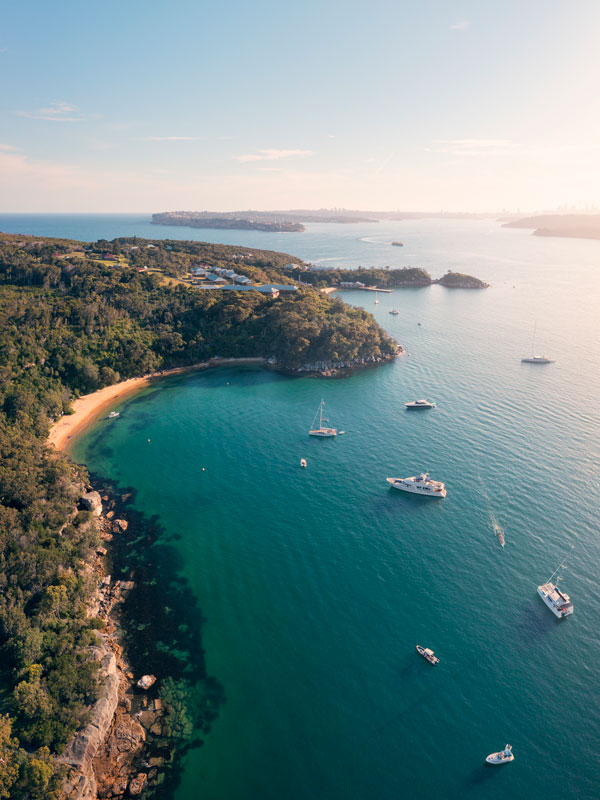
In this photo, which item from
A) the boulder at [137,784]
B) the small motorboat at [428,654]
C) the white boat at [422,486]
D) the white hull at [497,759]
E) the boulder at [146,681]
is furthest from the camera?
the white boat at [422,486]

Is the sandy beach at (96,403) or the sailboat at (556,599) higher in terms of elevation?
the sandy beach at (96,403)

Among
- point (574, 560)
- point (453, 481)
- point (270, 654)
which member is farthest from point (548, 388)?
point (270, 654)

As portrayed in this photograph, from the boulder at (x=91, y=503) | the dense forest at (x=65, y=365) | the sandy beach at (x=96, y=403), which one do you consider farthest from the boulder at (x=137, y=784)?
the sandy beach at (x=96, y=403)

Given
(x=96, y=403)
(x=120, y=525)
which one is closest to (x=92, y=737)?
(x=120, y=525)

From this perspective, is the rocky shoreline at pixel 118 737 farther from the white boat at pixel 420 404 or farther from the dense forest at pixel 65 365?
the white boat at pixel 420 404

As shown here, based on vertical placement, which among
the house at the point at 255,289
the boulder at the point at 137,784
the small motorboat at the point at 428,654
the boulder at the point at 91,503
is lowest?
the boulder at the point at 137,784

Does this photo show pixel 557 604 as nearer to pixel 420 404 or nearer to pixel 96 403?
pixel 420 404

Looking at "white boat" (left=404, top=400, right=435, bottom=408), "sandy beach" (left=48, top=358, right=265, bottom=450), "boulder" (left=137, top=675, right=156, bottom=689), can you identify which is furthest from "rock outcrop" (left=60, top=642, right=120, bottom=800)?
"white boat" (left=404, top=400, right=435, bottom=408)
